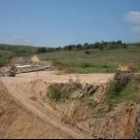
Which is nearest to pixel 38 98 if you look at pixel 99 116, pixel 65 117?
pixel 65 117

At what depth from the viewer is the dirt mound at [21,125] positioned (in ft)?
92.5

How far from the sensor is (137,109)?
27.3 metres

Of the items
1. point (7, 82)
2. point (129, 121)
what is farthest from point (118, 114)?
point (7, 82)

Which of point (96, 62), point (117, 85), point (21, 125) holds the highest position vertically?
point (117, 85)

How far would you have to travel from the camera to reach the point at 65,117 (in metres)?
30.2

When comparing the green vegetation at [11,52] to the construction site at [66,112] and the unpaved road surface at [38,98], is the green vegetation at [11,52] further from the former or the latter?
the construction site at [66,112]

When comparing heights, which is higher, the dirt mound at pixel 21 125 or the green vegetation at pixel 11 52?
the green vegetation at pixel 11 52

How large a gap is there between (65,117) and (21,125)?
3.15 m

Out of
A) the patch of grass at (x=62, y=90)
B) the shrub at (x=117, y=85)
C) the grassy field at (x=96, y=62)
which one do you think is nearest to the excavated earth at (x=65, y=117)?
the patch of grass at (x=62, y=90)

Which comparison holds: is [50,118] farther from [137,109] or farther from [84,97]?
[137,109]

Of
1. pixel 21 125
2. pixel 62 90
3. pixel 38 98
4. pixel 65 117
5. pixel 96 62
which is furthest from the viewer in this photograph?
pixel 96 62

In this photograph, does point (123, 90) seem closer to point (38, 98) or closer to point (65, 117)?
point (65, 117)

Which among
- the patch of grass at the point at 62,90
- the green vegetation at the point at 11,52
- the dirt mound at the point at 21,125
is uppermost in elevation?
the patch of grass at the point at 62,90

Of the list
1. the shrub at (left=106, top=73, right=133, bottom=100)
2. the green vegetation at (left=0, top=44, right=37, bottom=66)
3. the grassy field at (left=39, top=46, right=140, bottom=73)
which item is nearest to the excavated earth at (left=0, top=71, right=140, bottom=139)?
the shrub at (left=106, top=73, right=133, bottom=100)
